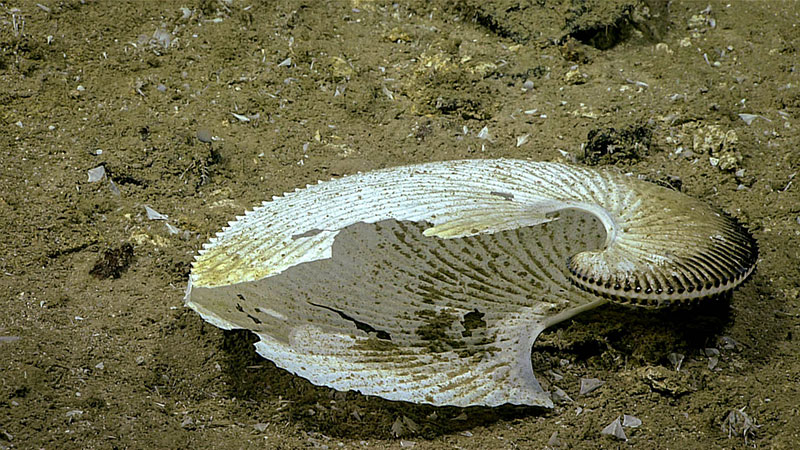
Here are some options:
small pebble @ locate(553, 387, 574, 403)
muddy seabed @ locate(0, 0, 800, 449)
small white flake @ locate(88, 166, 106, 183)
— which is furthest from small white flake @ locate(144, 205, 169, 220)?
small pebble @ locate(553, 387, 574, 403)

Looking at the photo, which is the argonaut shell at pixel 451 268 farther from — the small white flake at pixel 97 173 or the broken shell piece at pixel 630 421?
the small white flake at pixel 97 173

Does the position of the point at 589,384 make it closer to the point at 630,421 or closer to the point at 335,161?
the point at 630,421

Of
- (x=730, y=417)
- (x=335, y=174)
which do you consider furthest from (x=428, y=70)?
(x=730, y=417)

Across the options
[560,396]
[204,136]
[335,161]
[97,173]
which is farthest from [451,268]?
[97,173]

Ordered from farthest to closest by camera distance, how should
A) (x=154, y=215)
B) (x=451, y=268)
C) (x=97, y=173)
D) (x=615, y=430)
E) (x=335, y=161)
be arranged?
(x=335, y=161) → (x=97, y=173) → (x=154, y=215) → (x=451, y=268) → (x=615, y=430)

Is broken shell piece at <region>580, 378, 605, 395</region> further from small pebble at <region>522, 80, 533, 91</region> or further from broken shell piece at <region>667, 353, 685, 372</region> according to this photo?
small pebble at <region>522, 80, 533, 91</region>

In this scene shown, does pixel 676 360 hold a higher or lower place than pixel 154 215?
higher

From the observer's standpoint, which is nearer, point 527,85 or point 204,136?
point 204,136

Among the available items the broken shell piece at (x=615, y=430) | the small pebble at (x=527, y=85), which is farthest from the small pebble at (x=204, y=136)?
the broken shell piece at (x=615, y=430)
